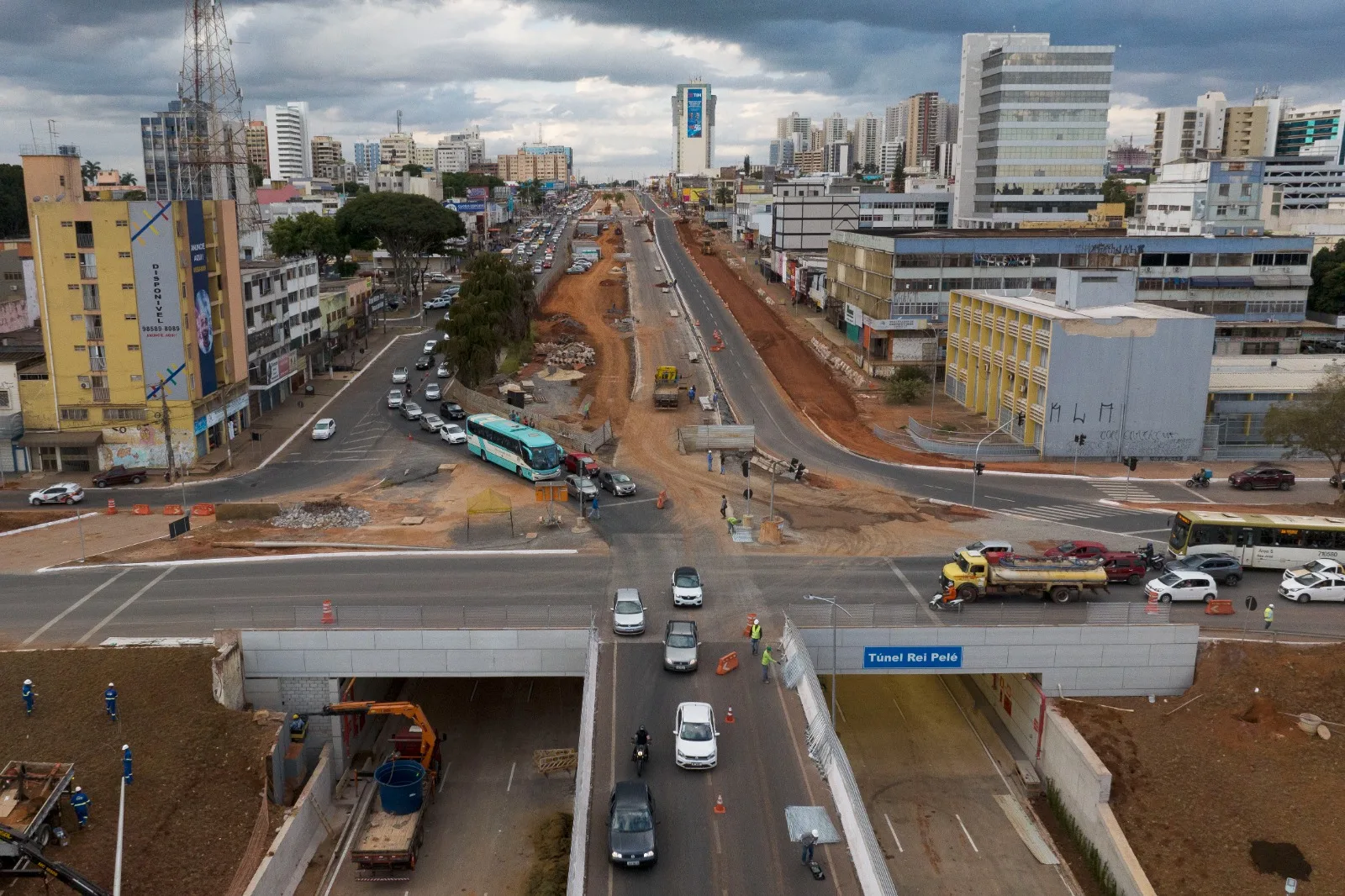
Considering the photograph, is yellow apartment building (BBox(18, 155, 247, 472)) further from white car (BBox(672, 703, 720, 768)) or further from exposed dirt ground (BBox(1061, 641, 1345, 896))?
exposed dirt ground (BBox(1061, 641, 1345, 896))

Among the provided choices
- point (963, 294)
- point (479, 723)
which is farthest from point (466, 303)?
point (479, 723)

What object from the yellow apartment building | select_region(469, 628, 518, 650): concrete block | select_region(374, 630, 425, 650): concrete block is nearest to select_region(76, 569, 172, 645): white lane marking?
select_region(374, 630, 425, 650): concrete block

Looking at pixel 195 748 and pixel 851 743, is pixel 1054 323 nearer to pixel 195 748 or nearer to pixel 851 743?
pixel 851 743

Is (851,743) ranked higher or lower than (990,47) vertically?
lower

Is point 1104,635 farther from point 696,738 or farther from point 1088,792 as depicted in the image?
point 696,738

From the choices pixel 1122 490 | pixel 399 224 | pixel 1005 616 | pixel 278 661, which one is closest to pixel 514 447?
pixel 278 661

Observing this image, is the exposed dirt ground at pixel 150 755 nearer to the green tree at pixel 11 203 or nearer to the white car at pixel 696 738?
the white car at pixel 696 738

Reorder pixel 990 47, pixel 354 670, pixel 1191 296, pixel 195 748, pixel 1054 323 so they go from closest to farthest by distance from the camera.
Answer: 1. pixel 195 748
2. pixel 354 670
3. pixel 1054 323
4. pixel 1191 296
5. pixel 990 47
